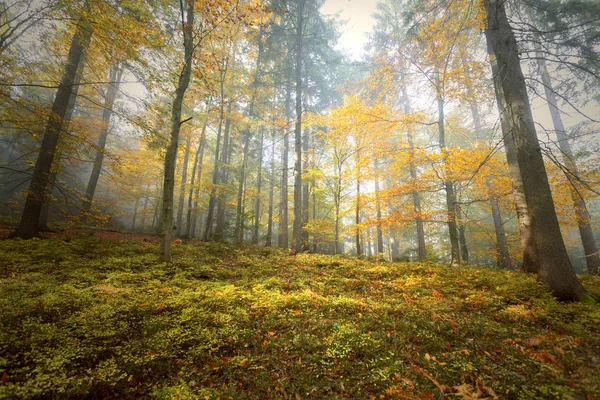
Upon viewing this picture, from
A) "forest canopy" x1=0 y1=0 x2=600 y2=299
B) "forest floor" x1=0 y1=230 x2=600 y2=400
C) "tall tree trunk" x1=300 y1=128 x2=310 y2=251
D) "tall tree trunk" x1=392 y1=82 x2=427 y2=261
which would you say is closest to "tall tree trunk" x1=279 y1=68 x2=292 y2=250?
"forest canopy" x1=0 y1=0 x2=600 y2=299

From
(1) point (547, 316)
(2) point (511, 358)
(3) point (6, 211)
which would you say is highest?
(3) point (6, 211)

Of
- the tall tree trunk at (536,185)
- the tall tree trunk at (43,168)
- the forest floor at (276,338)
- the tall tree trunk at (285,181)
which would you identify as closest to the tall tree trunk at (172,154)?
the forest floor at (276,338)

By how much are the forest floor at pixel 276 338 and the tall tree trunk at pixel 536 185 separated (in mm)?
483

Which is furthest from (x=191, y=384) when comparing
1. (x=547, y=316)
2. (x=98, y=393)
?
(x=547, y=316)

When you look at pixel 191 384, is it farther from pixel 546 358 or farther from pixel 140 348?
pixel 546 358

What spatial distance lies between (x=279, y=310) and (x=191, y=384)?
6.75ft

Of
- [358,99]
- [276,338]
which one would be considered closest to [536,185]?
[276,338]

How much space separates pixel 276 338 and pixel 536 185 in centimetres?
644

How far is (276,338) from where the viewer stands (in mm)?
3537

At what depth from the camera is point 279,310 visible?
446 cm

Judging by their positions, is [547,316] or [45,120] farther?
[45,120]

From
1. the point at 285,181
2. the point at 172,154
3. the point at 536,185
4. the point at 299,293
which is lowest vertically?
the point at 299,293

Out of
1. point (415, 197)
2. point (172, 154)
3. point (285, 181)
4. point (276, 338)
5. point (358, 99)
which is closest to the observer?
point (276, 338)

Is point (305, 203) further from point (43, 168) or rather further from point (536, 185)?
point (43, 168)
